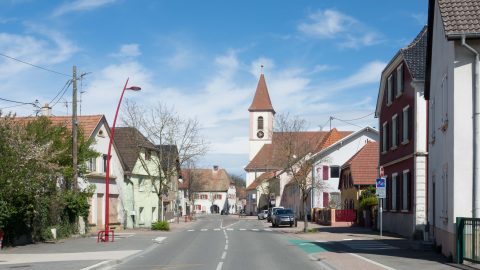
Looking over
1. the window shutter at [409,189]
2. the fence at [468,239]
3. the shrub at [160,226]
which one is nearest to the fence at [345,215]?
the shrub at [160,226]

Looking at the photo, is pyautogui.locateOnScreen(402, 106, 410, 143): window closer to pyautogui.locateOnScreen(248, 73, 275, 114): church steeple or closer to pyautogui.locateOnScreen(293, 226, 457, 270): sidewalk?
pyautogui.locateOnScreen(293, 226, 457, 270): sidewalk

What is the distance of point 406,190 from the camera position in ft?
114

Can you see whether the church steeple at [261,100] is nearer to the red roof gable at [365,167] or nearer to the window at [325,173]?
the window at [325,173]

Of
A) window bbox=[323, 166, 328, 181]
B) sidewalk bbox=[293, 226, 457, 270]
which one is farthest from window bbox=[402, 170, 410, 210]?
window bbox=[323, 166, 328, 181]

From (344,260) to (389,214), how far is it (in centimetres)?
1831

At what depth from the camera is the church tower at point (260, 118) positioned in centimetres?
13038

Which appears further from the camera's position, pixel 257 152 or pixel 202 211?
pixel 202 211

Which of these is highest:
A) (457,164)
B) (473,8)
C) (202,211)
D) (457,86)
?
(473,8)

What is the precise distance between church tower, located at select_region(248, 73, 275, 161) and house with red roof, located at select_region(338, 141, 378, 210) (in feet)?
248

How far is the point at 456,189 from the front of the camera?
18953mm

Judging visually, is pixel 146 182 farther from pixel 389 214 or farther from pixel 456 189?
pixel 456 189

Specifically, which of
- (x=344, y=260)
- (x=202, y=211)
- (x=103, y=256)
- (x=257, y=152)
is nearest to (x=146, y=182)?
(x=103, y=256)

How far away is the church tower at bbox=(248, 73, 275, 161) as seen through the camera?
13038cm

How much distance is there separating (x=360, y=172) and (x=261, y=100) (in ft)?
264
